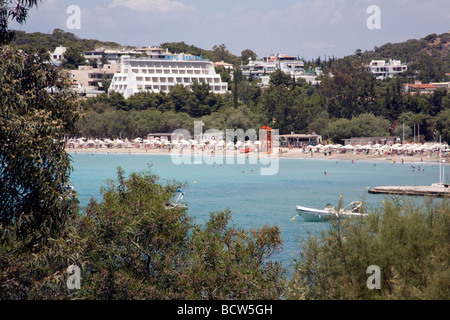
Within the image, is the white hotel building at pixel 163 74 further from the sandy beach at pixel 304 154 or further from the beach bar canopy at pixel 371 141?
the beach bar canopy at pixel 371 141

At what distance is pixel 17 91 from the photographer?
26.5 ft

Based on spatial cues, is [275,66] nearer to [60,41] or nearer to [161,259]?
[60,41]

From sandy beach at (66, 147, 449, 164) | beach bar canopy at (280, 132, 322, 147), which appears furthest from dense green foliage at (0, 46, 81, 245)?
beach bar canopy at (280, 132, 322, 147)

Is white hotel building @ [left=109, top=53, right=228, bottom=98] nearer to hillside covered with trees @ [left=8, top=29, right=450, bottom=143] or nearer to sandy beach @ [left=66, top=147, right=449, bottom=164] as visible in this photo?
hillside covered with trees @ [left=8, top=29, right=450, bottom=143]

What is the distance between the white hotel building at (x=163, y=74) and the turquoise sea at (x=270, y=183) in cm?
3171

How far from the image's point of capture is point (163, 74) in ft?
340

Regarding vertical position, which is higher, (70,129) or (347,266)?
(70,129)

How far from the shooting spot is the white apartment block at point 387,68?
143375 millimetres

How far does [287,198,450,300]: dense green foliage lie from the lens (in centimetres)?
827
